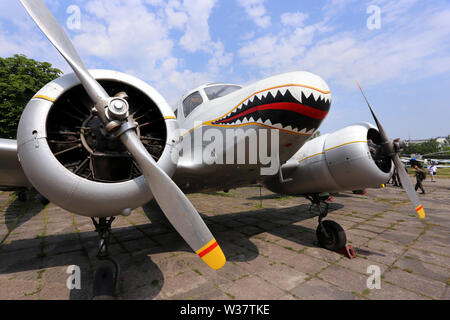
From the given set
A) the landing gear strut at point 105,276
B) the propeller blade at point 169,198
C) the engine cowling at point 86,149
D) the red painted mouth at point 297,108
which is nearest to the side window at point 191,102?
the engine cowling at point 86,149

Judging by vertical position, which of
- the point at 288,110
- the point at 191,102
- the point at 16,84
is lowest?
the point at 288,110

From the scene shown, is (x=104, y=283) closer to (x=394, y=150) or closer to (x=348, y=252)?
(x=348, y=252)

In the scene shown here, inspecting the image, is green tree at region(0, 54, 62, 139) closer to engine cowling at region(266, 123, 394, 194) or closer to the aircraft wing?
the aircraft wing

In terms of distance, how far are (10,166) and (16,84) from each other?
704 inches

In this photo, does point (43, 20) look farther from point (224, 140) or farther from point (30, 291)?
point (30, 291)

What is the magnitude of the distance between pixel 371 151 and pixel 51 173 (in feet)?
19.4

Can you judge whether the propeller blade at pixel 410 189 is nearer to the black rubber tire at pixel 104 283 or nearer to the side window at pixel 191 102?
the side window at pixel 191 102

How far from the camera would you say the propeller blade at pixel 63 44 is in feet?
8.39

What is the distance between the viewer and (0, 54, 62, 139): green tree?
14477 mm

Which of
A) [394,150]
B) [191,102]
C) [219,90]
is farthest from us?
[191,102]

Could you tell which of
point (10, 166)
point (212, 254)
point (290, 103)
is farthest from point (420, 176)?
point (10, 166)

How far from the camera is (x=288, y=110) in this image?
3.30 meters

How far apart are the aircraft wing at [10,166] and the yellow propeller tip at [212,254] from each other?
3128 millimetres

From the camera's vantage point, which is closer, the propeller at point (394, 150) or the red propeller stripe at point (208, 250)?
the red propeller stripe at point (208, 250)
